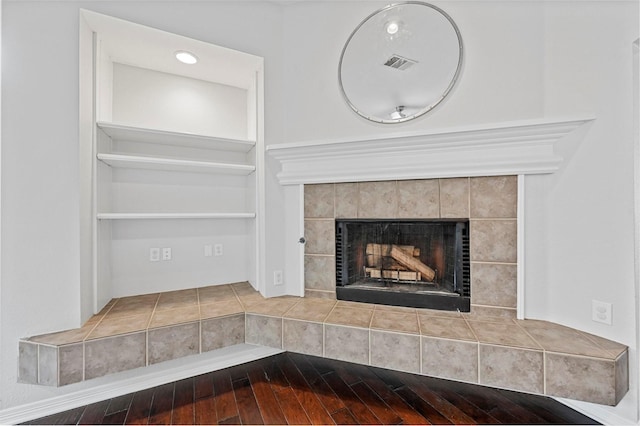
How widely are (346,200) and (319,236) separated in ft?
1.17

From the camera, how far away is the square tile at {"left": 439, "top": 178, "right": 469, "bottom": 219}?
72.1 inches

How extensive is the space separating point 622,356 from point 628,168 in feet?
3.16

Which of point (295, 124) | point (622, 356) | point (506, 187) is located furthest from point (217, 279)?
point (622, 356)

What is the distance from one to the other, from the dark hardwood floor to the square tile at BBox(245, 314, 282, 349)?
327 mm

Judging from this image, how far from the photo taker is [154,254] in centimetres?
217

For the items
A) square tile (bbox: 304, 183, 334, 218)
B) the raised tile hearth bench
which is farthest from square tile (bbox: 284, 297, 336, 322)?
square tile (bbox: 304, 183, 334, 218)

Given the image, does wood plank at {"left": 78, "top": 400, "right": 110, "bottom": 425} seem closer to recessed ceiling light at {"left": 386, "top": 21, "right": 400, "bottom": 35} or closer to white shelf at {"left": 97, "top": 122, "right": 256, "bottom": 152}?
white shelf at {"left": 97, "top": 122, "right": 256, "bottom": 152}

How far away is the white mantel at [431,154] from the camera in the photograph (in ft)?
5.36

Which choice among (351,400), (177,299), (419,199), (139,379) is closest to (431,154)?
(419,199)

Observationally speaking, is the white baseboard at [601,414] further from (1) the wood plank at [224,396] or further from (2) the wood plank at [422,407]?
(1) the wood plank at [224,396]

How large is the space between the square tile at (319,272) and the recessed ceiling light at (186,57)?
1.76m

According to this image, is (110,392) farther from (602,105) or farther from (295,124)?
(602,105)

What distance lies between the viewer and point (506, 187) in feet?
5.76

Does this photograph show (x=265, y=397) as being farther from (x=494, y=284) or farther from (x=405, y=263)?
(x=494, y=284)
